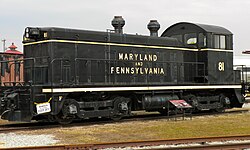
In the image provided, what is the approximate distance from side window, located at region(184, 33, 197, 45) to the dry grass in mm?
4681

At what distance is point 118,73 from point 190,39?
4.34 metres

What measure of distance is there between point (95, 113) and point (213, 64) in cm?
618

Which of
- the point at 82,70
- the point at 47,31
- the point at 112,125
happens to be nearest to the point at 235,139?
the point at 112,125

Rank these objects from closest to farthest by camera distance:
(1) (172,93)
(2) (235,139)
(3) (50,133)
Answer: (2) (235,139)
(3) (50,133)
(1) (172,93)

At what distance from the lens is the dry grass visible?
954 cm

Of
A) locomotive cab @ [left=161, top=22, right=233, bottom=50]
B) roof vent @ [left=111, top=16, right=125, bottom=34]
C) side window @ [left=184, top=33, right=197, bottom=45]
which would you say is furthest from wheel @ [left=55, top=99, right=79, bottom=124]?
side window @ [left=184, top=33, right=197, bottom=45]

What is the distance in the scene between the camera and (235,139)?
8633mm

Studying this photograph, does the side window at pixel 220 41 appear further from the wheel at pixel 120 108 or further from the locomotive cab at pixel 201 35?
the wheel at pixel 120 108

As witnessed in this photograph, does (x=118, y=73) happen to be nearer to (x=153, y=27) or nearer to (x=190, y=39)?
(x=153, y=27)

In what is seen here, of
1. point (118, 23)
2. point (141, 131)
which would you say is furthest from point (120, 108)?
point (118, 23)

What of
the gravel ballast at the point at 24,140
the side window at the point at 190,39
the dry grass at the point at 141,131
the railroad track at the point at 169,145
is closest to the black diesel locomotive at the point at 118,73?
the side window at the point at 190,39

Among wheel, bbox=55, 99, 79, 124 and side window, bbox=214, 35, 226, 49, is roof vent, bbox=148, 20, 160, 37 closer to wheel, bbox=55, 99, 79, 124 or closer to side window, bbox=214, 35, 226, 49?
side window, bbox=214, 35, 226, 49

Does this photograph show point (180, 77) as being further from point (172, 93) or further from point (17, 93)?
point (17, 93)

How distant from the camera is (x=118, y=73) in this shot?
13.7m
